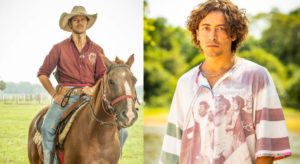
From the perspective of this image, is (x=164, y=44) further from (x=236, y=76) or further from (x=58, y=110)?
(x=236, y=76)

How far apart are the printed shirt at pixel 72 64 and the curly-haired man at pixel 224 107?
1.47m

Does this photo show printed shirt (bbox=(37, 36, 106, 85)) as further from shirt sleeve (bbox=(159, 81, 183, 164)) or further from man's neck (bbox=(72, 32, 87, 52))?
shirt sleeve (bbox=(159, 81, 183, 164))

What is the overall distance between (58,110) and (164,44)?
48.6ft

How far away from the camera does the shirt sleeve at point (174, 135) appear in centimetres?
174

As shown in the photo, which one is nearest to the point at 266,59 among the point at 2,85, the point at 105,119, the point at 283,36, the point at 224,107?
the point at 283,36

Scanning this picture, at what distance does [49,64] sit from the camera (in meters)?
3.08

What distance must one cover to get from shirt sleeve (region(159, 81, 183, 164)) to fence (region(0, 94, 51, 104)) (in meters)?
1.61

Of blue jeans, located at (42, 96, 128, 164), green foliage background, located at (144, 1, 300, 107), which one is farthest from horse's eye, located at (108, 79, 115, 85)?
green foliage background, located at (144, 1, 300, 107)

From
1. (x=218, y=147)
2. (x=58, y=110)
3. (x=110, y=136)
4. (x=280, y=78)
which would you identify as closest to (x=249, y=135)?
(x=218, y=147)

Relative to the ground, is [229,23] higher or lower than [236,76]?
higher

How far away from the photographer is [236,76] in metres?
1.59

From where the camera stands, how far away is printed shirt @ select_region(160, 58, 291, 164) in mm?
1510

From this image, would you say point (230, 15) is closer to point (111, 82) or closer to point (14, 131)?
point (111, 82)

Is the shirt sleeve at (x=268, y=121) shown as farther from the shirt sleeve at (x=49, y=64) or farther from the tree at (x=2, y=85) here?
the tree at (x=2, y=85)
